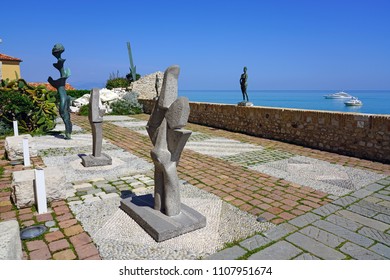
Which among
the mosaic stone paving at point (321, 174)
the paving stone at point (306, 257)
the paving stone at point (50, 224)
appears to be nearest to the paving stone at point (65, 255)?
the paving stone at point (50, 224)

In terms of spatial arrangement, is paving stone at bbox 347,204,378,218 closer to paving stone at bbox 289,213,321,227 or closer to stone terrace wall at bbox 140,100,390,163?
paving stone at bbox 289,213,321,227

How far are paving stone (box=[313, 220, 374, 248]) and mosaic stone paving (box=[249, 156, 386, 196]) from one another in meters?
1.22

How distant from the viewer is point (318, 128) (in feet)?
26.8

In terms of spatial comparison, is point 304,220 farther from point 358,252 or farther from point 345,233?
point 358,252

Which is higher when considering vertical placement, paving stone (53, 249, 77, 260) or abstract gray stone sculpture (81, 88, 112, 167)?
abstract gray stone sculpture (81, 88, 112, 167)

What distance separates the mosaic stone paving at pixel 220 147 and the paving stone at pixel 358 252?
14.2 ft

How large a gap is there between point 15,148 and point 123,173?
2.83 metres

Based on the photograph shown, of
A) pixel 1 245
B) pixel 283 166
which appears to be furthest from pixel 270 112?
pixel 1 245

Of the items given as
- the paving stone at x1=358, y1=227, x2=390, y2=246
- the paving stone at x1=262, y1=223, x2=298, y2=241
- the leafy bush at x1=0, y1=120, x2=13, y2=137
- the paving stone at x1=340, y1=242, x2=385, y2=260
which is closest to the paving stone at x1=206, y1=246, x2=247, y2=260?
the paving stone at x1=262, y1=223, x2=298, y2=241

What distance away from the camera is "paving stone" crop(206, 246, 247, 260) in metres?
2.84

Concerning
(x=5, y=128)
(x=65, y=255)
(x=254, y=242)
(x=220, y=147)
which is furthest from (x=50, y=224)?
(x=5, y=128)

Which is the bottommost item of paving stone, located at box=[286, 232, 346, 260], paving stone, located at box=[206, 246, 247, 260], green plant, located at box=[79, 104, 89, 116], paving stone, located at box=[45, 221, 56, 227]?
paving stone, located at box=[286, 232, 346, 260]

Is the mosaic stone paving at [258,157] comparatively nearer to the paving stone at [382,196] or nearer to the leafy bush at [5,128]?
the paving stone at [382,196]

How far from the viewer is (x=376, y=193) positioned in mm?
4648
